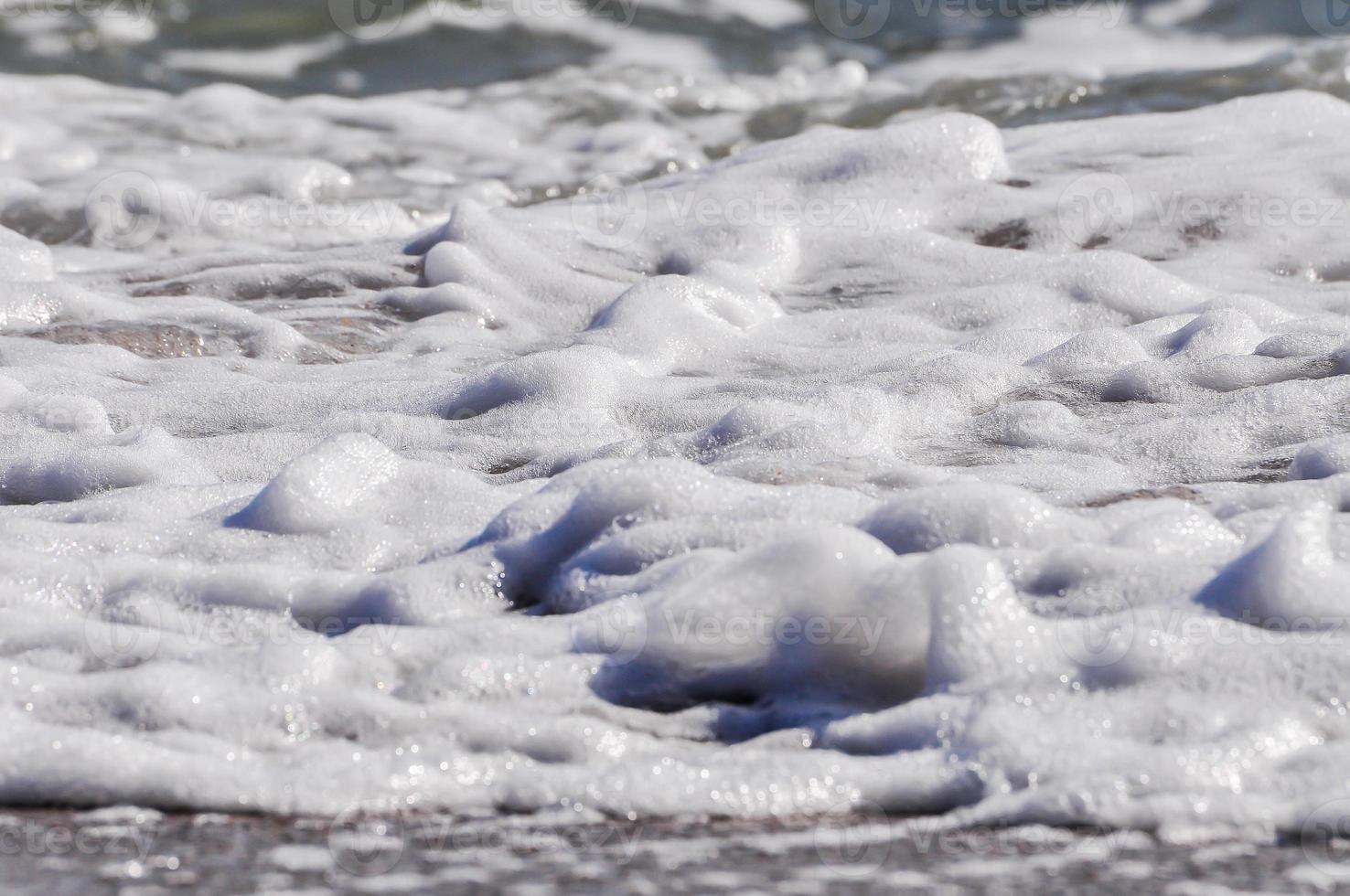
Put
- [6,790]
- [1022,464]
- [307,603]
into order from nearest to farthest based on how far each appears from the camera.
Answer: [6,790] → [307,603] → [1022,464]

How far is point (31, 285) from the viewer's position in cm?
441

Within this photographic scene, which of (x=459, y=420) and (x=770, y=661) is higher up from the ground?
(x=770, y=661)

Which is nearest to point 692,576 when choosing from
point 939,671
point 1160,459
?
point 939,671

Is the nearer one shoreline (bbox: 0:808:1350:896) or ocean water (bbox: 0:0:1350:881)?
shoreline (bbox: 0:808:1350:896)

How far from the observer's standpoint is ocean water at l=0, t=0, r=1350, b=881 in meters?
1.84

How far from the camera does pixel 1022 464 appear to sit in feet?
10.0

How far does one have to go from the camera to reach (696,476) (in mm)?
2506

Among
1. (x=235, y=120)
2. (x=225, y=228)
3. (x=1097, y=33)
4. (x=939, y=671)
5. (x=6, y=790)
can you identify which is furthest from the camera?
(x=1097, y=33)

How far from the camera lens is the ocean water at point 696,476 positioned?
1845 millimetres

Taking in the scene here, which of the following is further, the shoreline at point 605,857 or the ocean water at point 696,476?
the ocean water at point 696,476

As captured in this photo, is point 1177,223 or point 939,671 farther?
point 1177,223

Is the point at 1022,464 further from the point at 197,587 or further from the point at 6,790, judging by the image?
the point at 6,790

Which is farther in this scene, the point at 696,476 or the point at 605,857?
the point at 696,476

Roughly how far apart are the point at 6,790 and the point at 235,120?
6797 mm
